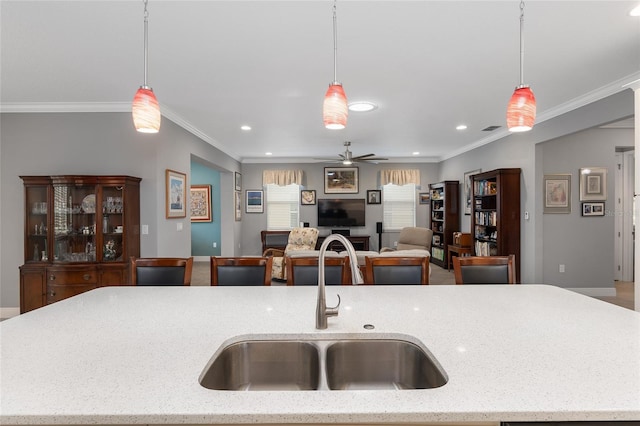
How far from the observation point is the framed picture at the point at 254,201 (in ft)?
27.1

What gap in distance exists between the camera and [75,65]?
9.48ft

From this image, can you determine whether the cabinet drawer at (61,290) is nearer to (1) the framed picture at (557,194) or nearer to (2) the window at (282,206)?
(2) the window at (282,206)

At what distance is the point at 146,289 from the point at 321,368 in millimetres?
1265

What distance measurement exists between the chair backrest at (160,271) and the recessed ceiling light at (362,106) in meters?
2.75

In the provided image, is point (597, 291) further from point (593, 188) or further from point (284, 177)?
point (284, 177)

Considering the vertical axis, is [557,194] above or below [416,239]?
above

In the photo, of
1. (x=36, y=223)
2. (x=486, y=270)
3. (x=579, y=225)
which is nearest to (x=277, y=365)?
(x=486, y=270)

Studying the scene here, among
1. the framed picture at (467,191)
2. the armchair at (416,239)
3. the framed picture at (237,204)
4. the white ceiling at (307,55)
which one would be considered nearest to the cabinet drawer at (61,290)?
the white ceiling at (307,55)

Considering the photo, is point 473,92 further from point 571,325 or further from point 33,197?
point 33,197

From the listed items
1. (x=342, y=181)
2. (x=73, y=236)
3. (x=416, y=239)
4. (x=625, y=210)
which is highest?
(x=342, y=181)

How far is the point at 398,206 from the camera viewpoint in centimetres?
844

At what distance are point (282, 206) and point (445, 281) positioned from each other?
4295 mm

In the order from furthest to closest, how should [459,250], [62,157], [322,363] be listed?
[459,250], [62,157], [322,363]

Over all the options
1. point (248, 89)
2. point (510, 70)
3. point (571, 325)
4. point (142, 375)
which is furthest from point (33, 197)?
point (510, 70)
